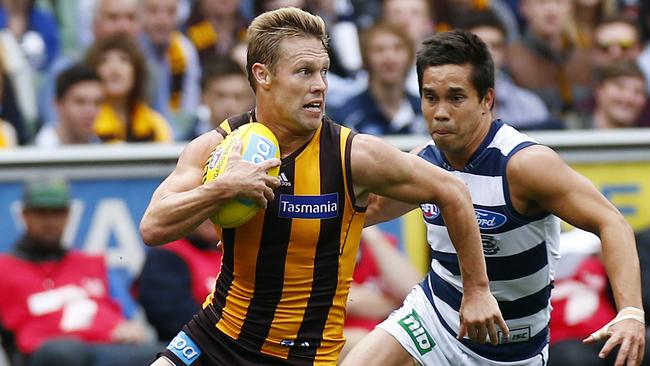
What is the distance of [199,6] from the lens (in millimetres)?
11078

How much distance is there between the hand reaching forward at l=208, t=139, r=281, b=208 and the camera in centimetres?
526

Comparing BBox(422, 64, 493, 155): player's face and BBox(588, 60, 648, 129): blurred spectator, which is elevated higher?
BBox(422, 64, 493, 155): player's face

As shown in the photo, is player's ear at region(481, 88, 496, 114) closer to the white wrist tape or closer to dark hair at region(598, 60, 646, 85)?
the white wrist tape

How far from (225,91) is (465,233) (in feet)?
14.4

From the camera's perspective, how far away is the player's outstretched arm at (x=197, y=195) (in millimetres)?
5266

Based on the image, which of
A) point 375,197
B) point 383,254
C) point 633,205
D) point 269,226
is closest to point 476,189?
point 375,197

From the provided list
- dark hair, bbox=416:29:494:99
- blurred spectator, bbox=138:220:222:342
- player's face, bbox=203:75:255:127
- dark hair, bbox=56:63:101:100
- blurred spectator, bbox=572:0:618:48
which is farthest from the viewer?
Result: blurred spectator, bbox=572:0:618:48

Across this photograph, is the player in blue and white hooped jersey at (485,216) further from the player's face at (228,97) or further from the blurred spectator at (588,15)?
the blurred spectator at (588,15)

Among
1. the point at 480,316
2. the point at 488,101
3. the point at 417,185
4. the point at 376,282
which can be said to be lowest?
the point at 376,282

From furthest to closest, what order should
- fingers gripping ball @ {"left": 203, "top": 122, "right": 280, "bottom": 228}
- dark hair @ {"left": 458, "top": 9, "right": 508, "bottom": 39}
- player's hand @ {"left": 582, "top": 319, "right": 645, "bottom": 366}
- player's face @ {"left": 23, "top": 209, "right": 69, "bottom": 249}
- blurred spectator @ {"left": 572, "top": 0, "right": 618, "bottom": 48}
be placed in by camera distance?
blurred spectator @ {"left": 572, "top": 0, "right": 618, "bottom": 48} → dark hair @ {"left": 458, "top": 9, "right": 508, "bottom": 39} → player's face @ {"left": 23, "top": 209, "right": 69, "bottom": 249} → player's hand @ {"left": 582, "top": 319, "right": 645, "bottom": 366} → fingers gripping ball @ {"left": 203, "top": 122, "right": 280, "bottom": 228}

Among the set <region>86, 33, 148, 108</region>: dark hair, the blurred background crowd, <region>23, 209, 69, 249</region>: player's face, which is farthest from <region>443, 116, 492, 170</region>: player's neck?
<region>86, 33, 148, 108</region>: dark hair

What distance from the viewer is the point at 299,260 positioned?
5754 mm

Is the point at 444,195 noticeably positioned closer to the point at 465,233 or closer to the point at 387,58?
the point at 465,233

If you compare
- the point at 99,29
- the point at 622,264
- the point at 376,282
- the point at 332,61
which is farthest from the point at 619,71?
the point at 622,264
